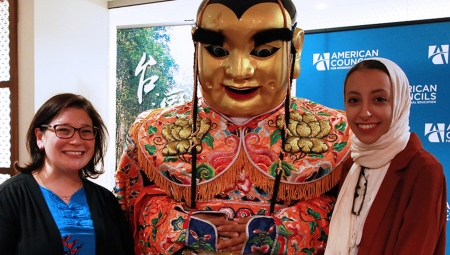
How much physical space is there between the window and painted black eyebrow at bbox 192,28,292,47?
5.74ft

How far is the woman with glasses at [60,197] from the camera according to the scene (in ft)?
4.02

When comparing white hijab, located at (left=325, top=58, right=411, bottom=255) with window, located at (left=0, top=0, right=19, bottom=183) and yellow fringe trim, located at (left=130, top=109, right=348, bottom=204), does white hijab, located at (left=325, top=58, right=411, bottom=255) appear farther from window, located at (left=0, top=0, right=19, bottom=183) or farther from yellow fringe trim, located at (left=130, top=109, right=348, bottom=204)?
window, located at (left=0, top=0, right=19, bottom=183)

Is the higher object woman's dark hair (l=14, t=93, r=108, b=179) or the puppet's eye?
the puppet's eye

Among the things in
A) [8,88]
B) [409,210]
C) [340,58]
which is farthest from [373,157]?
[8,88]

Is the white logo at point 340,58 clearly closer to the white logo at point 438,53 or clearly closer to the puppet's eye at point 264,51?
the white logo at point 438,53

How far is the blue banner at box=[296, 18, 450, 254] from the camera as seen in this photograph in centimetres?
216

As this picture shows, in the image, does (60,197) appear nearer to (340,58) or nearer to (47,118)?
(47,118)

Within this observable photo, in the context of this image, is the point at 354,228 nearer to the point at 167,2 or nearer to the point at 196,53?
the point at 196,53

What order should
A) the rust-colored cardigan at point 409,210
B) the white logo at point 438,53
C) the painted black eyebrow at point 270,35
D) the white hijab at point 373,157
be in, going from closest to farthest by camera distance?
1. the rust-colored cardigan at point 409,210
2. the white hijab at point 373,157
3. the painted black eyebrow at point 270,35
4. the white logo at point 438,53

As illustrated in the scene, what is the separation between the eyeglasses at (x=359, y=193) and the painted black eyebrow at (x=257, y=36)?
0.52m

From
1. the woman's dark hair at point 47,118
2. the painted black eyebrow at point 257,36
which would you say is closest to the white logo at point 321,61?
the painted black eyebrow at point 257,36

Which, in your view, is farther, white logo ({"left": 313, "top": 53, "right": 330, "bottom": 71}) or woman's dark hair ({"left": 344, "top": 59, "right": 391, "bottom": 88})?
white logo ({"left": 313, "top": 53, "right": 330, "bottom": 71})

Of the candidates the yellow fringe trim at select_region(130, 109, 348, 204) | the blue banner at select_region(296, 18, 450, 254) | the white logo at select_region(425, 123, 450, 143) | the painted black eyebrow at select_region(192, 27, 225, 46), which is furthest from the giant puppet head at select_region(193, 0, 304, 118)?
the white logo at select_region(425, 123, 450, 143)

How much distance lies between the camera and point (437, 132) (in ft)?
7.17
